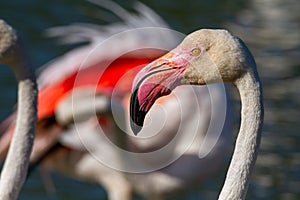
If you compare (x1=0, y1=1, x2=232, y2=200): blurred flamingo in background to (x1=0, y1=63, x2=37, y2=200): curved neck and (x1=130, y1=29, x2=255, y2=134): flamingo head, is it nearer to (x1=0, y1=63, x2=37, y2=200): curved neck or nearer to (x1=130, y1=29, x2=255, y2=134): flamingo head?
(x1=0, y1=63, x2=37, y2=200): curved neck

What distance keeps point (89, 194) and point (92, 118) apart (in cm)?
217

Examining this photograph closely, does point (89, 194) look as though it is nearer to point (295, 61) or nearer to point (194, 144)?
point (295, 61)

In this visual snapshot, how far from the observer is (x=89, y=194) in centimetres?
781

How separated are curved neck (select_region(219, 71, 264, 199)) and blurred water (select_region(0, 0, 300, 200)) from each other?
3.65 meters

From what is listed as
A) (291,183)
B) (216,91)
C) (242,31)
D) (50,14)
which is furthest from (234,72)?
(50,14)

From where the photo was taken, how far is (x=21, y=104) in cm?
423

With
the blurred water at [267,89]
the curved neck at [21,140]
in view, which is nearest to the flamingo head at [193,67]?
the curved neck at [21,140]

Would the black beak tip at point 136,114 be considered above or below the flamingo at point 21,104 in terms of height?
above

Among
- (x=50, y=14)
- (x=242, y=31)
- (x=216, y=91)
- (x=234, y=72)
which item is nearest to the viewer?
(x=234, y=72)

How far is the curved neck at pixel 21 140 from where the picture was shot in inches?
160

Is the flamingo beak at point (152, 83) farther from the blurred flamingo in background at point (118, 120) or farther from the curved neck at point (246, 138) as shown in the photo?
the blurred flamingo in background at point (118, 120)

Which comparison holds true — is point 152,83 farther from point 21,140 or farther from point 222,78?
point 21,140

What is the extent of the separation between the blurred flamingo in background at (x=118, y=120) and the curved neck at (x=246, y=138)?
1.95 meters

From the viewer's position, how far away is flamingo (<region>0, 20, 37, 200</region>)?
13.6ft
